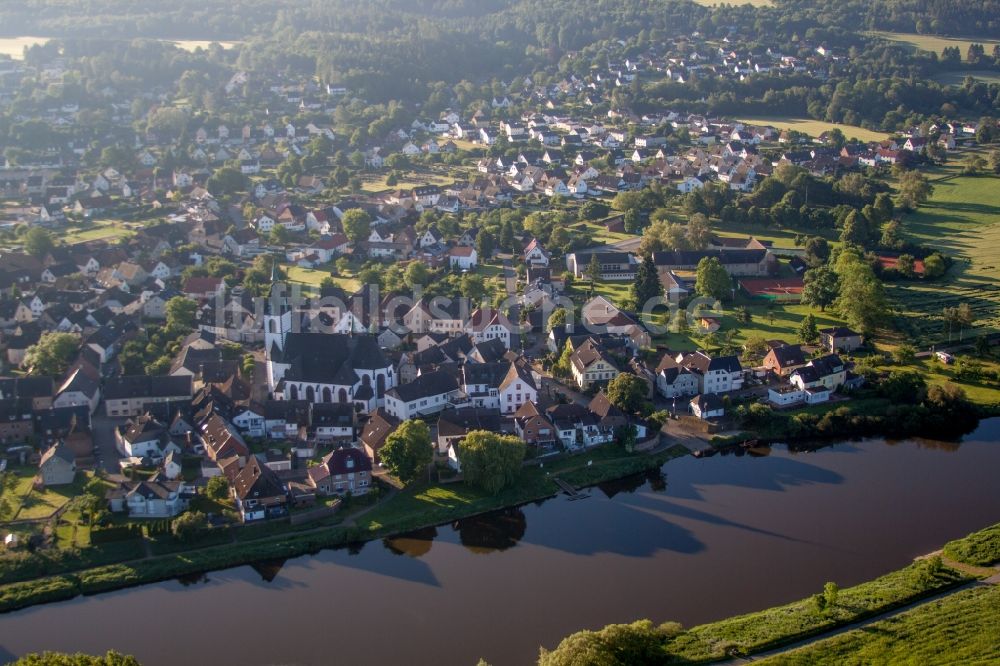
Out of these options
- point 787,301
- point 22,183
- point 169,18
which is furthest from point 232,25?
point 787,301

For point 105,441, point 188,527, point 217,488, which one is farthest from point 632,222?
point 188,527

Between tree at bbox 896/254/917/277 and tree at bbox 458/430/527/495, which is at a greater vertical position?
tree at bbox 896/254/917/277

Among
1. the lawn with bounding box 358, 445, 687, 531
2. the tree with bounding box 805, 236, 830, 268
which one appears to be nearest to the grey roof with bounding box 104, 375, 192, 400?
the lawn with bounding box 358, 445, 687, 531

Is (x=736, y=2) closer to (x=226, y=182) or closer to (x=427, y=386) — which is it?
(x=226, y=182)

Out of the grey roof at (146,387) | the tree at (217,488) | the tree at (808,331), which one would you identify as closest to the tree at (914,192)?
the tree at (808,331)

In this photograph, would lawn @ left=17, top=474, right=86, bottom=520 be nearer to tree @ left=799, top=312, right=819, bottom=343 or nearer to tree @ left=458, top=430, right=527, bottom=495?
tree @ left=458, top=430, right=527, bottom=495

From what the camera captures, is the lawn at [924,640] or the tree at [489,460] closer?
the lawn at [924,640]

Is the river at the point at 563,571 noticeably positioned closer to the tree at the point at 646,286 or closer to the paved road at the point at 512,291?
the paved road at the point at 512,291
